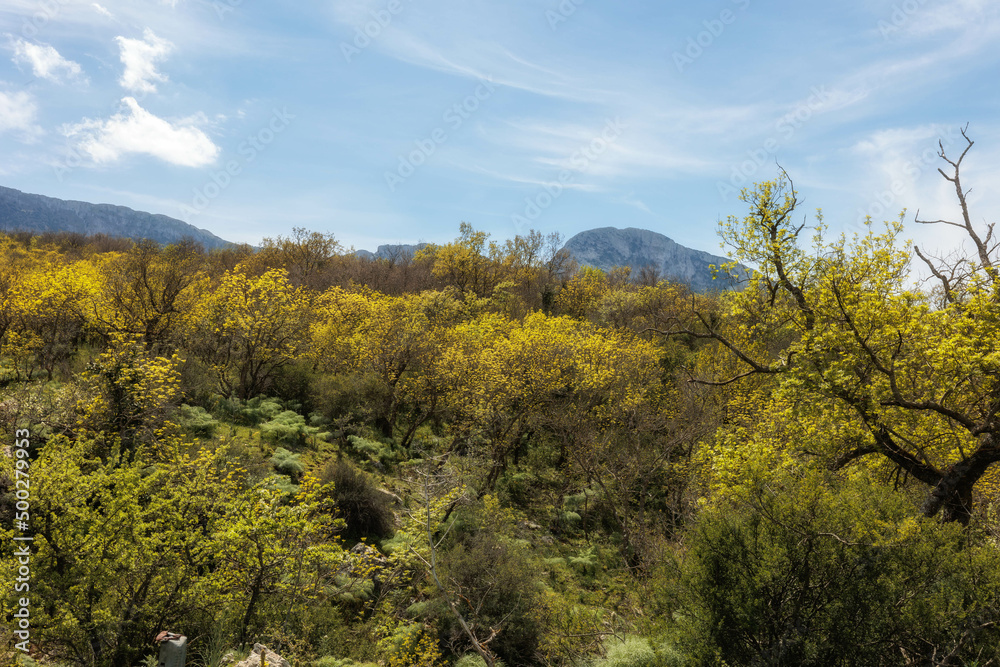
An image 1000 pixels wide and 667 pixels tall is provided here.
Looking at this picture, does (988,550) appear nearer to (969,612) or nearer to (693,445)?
(969,612)

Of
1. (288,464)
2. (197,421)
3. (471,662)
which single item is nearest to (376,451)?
(288,464)

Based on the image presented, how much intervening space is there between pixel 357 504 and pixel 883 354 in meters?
13.9

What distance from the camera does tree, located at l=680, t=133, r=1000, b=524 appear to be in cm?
719

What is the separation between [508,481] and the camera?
66.3 feet

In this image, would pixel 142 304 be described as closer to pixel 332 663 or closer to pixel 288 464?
pixel 288 464

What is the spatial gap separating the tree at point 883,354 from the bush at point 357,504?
36.8 ft

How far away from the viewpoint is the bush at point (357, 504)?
564 inches

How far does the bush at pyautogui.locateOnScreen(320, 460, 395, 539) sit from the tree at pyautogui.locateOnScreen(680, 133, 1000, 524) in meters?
11.2

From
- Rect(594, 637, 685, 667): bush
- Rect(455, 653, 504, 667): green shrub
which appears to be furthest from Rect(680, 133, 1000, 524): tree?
Rect(455, 653, 504, 667): green shrub

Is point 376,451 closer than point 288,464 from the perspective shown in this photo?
No

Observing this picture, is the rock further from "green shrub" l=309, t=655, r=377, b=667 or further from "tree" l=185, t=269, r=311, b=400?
"tree" l=185, t=269, r=311, b=400

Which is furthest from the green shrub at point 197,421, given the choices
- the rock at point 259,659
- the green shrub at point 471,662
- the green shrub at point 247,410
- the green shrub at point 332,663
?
the green shrub at point 471,662

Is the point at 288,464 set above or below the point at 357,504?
above

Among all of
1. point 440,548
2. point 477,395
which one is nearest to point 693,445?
point 477,395
